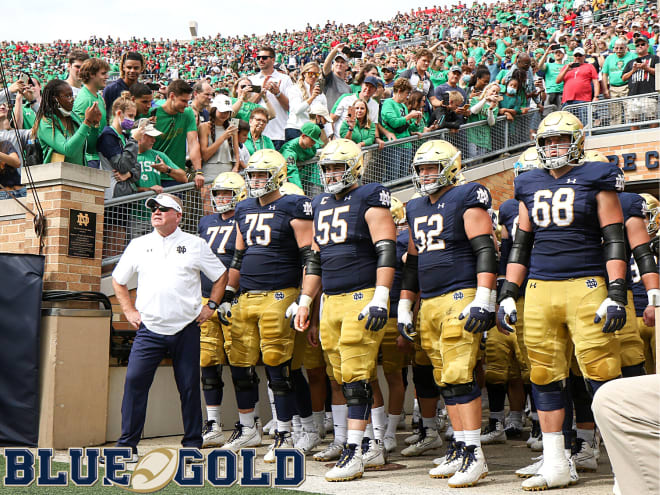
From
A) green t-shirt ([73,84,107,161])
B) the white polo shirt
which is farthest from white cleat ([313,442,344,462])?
→ green t-shirt ([73,84,107,161])

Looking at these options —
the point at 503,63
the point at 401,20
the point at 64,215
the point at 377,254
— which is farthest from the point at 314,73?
the point at 401,20

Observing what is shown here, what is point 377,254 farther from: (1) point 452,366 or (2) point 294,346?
(2) point 294,346

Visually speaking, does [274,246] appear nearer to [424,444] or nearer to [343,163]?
[343,163]

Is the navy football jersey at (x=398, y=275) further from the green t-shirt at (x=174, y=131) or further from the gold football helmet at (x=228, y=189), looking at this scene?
the green t-shirt at (x=174, y=131)

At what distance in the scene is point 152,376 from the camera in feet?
20.6

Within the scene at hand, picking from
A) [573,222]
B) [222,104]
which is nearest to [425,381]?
[573,222]

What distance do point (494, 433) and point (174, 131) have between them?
4.75 metres

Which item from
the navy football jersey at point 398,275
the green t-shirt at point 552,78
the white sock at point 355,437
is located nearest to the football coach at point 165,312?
the white sock at point 355,437

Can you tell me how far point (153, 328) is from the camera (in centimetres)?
623

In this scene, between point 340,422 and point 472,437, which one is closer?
point 472,437

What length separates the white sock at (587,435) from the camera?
6117 millimetres

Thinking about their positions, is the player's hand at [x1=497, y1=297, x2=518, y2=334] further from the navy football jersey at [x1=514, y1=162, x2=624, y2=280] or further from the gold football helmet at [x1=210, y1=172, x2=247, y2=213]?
the gold football helmet at [x1=210, y1=172, x2=247, y2=213]

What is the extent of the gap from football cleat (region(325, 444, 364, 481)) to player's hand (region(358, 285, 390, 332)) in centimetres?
89

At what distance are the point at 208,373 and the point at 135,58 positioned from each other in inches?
147
